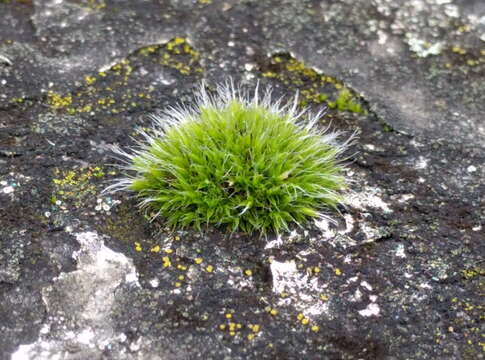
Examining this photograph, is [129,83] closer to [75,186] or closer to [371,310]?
[75,186]

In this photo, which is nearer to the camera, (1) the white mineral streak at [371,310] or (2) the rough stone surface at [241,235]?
(2) the rough stone surface at [241,235]

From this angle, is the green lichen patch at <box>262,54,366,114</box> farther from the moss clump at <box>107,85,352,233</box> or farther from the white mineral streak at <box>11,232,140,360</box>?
the white mineral streak at <box>11,232,140,360</box>

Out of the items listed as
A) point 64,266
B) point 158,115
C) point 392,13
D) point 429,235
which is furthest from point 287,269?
point 392,13

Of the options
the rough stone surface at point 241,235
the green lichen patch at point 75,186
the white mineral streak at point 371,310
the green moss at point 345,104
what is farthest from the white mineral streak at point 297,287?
the green moss at point 345,104

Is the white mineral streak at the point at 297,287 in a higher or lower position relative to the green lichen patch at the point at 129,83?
lower

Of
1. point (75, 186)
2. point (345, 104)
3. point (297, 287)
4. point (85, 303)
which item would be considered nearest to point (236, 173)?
point (297, 287)

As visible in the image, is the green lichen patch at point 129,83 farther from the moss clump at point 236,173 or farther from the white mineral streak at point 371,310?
the white mineral streak at point 371,310

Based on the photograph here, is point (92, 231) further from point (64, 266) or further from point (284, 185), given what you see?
point (284, 185)
